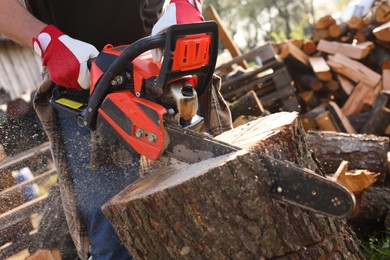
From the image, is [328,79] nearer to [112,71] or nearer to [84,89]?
[84,89]

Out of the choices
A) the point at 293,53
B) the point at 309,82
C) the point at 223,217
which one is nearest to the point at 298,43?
the point at 293,53

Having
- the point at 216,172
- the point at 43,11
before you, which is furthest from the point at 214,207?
the point at 43,11

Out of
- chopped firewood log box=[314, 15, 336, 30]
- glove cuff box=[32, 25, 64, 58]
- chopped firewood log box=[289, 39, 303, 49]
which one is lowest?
chopped firewood log box=[289, 39, 303, 49]

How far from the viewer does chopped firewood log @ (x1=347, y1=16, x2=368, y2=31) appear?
170 inches

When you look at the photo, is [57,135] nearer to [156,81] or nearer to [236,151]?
[156,81]

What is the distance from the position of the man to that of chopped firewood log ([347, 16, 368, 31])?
9.05 feet

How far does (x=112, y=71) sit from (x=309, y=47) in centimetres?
321

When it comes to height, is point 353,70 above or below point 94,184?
below

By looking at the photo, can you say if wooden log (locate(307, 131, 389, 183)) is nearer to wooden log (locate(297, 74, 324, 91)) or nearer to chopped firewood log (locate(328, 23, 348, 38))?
wooden log (locate(297, 74, 324, 91))

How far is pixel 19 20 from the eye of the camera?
70.3 inches

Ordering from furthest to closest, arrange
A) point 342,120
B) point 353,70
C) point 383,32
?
1. point 353,70
2. point 383,32
3. point 342,120

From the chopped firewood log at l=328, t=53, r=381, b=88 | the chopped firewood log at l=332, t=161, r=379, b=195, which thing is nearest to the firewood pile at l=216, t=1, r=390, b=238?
the chopped firewood log at l=328, t=53, r=381, b=88

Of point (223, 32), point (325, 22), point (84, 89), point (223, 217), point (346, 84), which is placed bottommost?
point (346, 84)

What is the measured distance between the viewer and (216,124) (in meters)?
2.21
